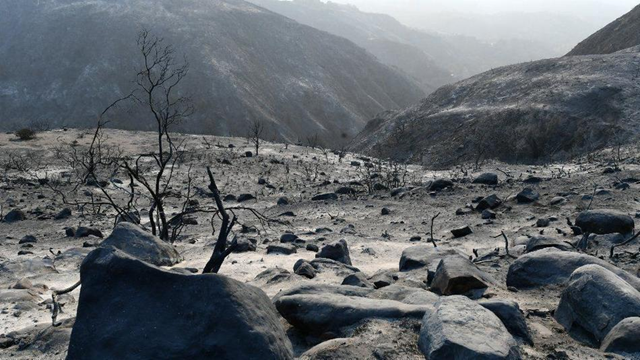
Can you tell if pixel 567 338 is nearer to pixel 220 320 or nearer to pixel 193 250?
pixel 220 320

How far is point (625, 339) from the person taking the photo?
2.62 metres

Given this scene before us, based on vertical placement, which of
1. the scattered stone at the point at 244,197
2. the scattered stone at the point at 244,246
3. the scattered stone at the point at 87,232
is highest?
the scattered stone at the point at 244,246

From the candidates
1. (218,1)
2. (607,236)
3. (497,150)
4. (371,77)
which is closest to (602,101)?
(497,150)

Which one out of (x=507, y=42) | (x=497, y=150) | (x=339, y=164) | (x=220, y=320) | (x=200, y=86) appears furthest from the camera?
(x=507, y=42)

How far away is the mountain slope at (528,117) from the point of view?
1948 cm

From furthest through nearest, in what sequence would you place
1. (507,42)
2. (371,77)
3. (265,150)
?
1. (507,42)
2. (371,77)
3. (265,150)

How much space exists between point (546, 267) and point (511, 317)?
1008 millimetres

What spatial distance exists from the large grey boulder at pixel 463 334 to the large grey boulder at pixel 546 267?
43.7 inches

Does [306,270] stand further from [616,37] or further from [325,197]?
[616,37]

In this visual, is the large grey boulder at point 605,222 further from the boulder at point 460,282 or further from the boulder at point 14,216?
the boulder at point 14,216

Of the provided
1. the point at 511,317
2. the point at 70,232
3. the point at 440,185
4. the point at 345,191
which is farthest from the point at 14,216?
the point at 511,317

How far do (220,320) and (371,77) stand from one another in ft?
214

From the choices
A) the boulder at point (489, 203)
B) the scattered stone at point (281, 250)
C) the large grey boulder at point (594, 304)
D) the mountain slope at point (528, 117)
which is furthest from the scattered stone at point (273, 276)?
the mountain slope at point (528, 117)

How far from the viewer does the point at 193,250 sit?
19.1ft
